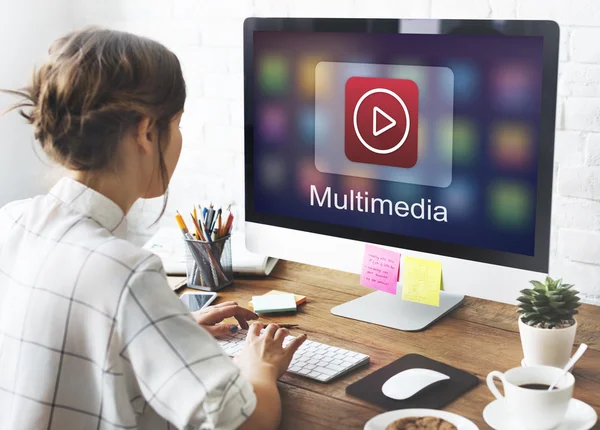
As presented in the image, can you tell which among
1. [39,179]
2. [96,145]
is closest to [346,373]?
[96,145]

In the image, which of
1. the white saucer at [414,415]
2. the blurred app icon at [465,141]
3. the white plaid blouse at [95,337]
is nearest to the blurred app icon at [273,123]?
the blurred app icon at [465,141]

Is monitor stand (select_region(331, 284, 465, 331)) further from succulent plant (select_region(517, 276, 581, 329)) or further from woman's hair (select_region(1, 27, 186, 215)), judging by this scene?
woman's hair (select_region(1, 27, 186, 215))

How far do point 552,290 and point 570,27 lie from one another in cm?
63

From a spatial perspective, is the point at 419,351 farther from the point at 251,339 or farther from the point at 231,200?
the point at 231,200

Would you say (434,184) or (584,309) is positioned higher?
(434,184)

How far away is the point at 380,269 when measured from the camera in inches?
57.4

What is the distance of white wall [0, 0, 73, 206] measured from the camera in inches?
88.7

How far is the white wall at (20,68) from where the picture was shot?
7.39 ft

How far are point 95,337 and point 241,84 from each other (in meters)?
1.28

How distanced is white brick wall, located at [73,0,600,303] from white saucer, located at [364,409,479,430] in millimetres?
743

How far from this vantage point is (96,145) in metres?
1.08

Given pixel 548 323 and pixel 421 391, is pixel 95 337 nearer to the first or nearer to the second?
pixel 421 391

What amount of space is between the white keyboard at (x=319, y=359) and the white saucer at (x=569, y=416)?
236 mm

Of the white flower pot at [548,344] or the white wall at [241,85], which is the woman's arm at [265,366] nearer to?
the white flower pot at [548,344]
